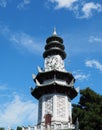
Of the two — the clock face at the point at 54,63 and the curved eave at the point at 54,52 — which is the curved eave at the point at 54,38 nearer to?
the curved eave at the point at 54,52

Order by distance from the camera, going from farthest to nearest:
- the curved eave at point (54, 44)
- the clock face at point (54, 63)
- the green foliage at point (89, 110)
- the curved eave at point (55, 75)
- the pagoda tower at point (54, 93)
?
the curved eave at point (54, 44)
the clock face at point (54, 63)
the green foliage at point (89, 110)
the curved eave at point (55, 75)
the pagoda tower at point (54, 93)

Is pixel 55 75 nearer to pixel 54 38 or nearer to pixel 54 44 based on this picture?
pixel 54 44

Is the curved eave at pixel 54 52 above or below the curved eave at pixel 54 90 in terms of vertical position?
above

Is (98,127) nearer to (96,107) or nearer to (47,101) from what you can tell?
(96,107)

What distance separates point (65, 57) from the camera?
4112 cm

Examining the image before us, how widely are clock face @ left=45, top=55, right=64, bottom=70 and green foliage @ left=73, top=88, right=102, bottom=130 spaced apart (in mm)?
5627

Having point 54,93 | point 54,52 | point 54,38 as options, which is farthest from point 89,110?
point 54,38

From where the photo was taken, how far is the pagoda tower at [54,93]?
34.2m

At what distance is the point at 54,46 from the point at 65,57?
191cm

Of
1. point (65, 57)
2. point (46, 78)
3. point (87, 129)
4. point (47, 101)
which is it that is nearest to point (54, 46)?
point (65, 57)

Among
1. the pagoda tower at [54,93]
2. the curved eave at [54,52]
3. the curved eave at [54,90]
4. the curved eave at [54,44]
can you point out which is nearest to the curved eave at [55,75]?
the pagoda tower at [54,93]

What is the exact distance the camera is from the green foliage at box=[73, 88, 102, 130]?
37656 millimetres

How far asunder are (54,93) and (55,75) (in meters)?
2.20

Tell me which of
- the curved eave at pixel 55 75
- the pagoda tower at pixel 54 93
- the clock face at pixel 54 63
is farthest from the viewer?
the clock face at pixel 54 63
